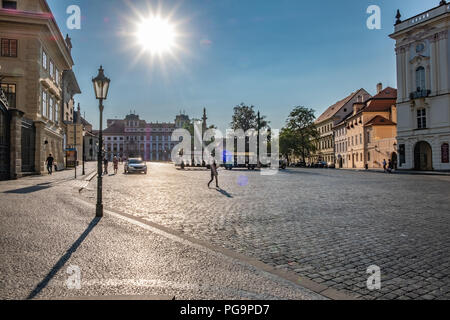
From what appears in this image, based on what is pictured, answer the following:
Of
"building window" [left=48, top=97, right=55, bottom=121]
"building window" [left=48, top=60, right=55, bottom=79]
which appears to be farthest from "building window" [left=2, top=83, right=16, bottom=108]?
"building window" [left=48, top=60, right=55, bottom=79]

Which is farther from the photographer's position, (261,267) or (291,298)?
(261,267)

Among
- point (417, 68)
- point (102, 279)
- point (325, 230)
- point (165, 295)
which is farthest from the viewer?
point (417, 68)

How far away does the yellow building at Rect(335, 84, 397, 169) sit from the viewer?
48.9 metres

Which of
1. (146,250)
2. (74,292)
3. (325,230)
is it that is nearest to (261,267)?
(146,250)

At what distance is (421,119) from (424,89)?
3566mm

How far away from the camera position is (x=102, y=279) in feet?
12.1

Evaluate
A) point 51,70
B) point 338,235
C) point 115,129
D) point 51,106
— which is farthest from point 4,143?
point 115,129

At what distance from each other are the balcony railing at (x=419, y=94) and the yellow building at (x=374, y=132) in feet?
25.5

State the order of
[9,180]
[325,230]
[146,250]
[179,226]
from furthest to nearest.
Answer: [9,180], [179,226], [325,230], [146,250]

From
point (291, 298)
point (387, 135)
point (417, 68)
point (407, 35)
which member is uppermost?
point (407, 35)

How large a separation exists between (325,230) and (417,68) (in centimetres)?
4033

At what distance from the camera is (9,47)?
2558 centimetres
